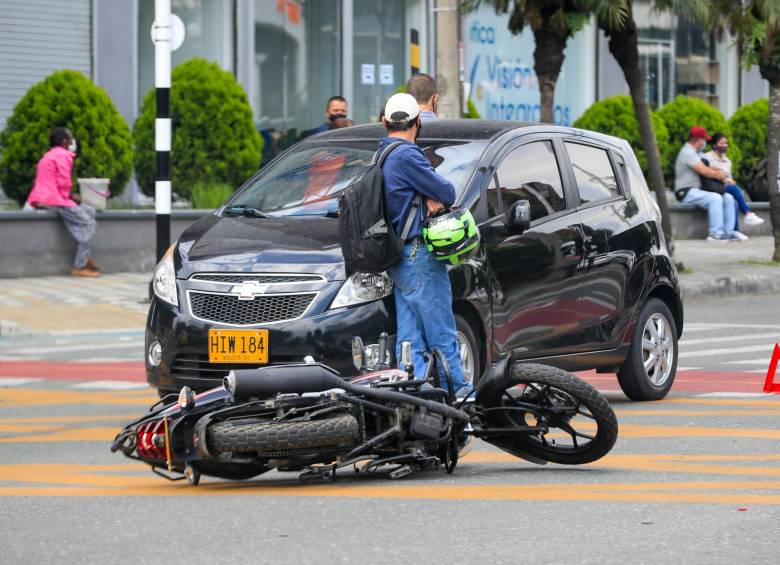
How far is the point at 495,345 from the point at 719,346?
18.2 feet

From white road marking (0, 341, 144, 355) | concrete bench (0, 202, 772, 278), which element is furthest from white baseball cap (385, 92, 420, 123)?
concrete bench (0, 202, 772, 278)

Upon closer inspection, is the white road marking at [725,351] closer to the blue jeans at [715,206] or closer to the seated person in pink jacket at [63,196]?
the seated person in pink jacket at [63,196]

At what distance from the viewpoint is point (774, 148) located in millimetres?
22484

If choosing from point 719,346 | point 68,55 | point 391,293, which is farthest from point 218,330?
point 68,55

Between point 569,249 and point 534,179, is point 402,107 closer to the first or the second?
point 534,179

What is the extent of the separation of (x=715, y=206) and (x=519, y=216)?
57.5ft

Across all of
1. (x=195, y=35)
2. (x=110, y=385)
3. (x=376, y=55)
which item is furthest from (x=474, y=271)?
(x=376, y=55)

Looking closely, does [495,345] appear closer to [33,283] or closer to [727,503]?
[727,503]

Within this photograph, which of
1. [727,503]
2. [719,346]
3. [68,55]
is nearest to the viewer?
[727,503]

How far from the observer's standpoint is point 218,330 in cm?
902

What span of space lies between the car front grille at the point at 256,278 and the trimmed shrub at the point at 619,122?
63.5 ft

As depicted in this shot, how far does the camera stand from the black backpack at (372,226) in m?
8.31

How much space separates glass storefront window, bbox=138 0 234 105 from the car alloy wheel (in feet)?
45.4

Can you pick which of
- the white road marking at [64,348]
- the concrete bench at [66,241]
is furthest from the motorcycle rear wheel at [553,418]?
the concrete bench at [66,241]
